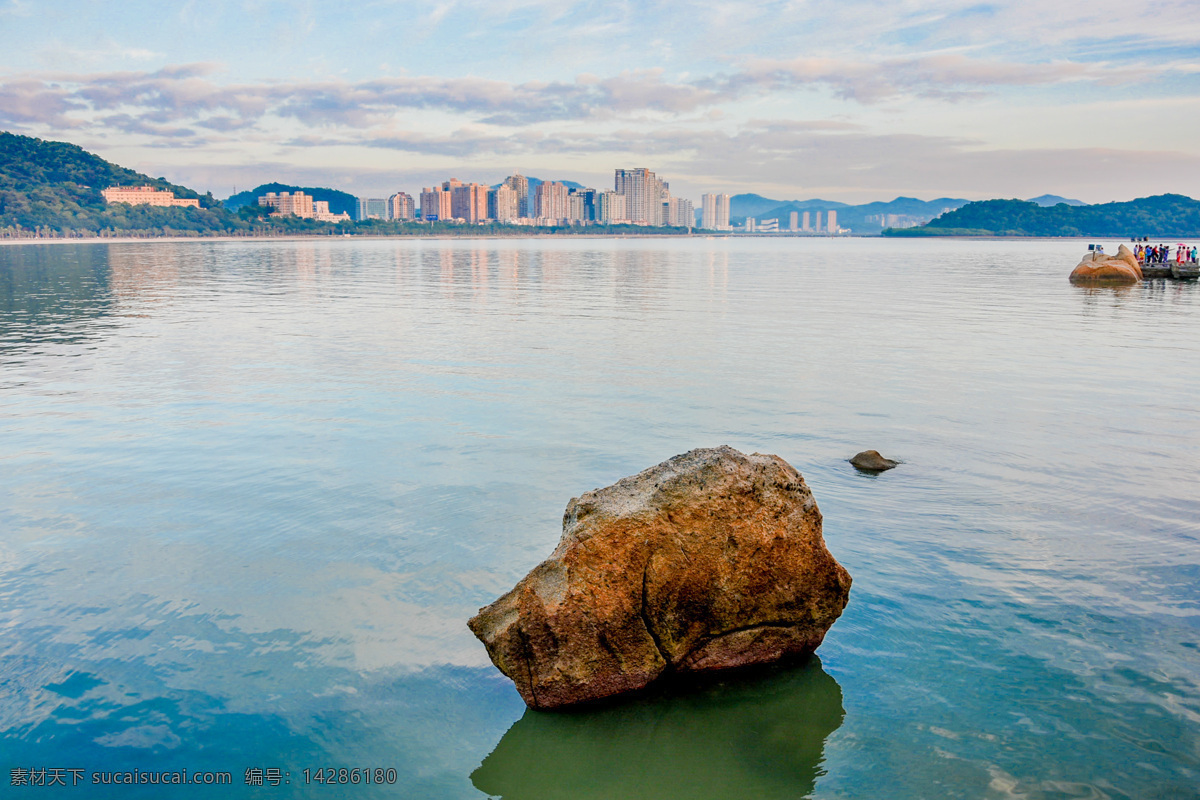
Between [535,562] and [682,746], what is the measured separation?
12.2 ft

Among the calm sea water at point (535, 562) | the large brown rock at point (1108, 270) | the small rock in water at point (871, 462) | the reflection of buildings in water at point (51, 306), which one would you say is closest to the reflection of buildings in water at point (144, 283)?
the reflection of buildings in water at point (51, 306)

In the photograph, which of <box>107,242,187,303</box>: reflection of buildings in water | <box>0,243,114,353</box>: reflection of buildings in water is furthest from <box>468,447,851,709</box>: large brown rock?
<box>107,242,187,303</box>: reflection of buildings in water

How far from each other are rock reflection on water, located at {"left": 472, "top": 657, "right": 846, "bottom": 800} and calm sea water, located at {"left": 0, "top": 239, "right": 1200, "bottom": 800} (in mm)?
32

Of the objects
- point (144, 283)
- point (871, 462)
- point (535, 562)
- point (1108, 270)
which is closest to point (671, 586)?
point (535, 562)

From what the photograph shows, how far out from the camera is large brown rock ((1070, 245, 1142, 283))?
179ft

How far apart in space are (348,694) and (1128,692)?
6.74m

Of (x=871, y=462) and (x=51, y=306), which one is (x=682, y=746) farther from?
(x=51, y=306)

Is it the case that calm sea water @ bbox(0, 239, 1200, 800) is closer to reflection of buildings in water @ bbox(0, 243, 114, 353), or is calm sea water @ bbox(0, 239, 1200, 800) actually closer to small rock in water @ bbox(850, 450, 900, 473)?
small rock in water @ bbox(850, 450, 900, 473)

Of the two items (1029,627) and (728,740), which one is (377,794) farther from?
(1029,627)

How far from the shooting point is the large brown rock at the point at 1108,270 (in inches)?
2147

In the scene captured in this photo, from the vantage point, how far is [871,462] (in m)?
Answer: 13.3

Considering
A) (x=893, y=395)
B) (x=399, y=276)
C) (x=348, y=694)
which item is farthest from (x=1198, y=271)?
(x=348, y=694)

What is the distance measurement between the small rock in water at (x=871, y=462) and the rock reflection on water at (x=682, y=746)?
6.43 metres

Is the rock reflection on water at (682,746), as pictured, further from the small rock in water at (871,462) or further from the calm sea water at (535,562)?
the small rock in water at (871,462)
